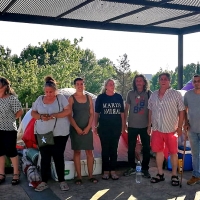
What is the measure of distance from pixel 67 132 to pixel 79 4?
2.22m

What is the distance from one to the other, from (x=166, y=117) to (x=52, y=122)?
5.93 ft

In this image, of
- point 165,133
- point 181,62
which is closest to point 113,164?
point 165,133

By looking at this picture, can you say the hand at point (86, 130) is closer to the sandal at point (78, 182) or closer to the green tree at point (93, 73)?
the sandal at point (78, 182)

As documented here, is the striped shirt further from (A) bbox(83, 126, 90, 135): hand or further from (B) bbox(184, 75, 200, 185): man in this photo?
(A) bbox(83, 126, 90, 135): hand

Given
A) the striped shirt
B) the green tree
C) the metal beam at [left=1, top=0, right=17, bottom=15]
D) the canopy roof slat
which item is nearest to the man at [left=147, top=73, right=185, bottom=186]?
the striped shirt

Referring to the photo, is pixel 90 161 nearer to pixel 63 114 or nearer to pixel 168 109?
pixel 63 114

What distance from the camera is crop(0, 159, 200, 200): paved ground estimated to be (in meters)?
4.81

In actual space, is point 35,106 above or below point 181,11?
below

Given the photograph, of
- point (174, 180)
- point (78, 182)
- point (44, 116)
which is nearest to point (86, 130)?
point (44, 116)

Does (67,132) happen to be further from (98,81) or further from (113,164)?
(98,81)

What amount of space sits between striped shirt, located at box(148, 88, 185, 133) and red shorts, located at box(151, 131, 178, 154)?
10cm

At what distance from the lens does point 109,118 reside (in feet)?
17.9

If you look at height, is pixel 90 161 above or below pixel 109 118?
below

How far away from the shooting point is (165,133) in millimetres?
5348
